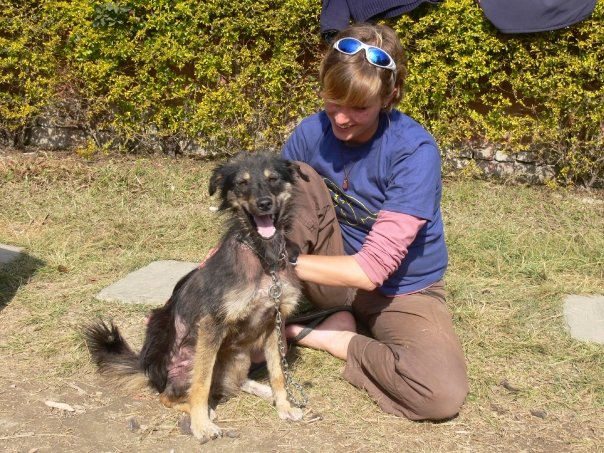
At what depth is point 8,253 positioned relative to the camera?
5293 millimetres

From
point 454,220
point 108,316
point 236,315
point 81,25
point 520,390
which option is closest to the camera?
point 236,315

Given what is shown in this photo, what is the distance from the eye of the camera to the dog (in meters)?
3.08

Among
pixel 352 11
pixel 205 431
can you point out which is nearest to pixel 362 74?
pixel 205 431

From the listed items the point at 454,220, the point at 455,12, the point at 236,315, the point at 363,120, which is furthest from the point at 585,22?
the point at 236,315

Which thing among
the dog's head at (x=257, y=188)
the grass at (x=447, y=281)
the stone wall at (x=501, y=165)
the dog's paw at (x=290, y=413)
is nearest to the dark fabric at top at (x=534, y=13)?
the stone wall at (x=501, y=165)

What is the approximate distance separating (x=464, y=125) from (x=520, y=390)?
12.8 feet

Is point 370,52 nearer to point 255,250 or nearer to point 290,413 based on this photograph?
point 255,250

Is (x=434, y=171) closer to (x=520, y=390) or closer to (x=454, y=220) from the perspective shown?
(x=520, y=390)

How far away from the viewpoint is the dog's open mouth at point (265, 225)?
10.1 ft

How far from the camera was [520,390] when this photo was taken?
3.62 m

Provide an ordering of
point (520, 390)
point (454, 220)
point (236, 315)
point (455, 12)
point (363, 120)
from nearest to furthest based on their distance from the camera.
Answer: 1. point (236, 315)
2. point (363, 120)
3. point (520, 390)
4. point (454, 220)
5. point (455, 12)

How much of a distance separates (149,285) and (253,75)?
10.8 ft

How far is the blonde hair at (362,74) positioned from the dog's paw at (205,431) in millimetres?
1669

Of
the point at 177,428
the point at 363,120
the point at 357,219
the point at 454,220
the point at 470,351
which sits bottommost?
the point at 454,220
